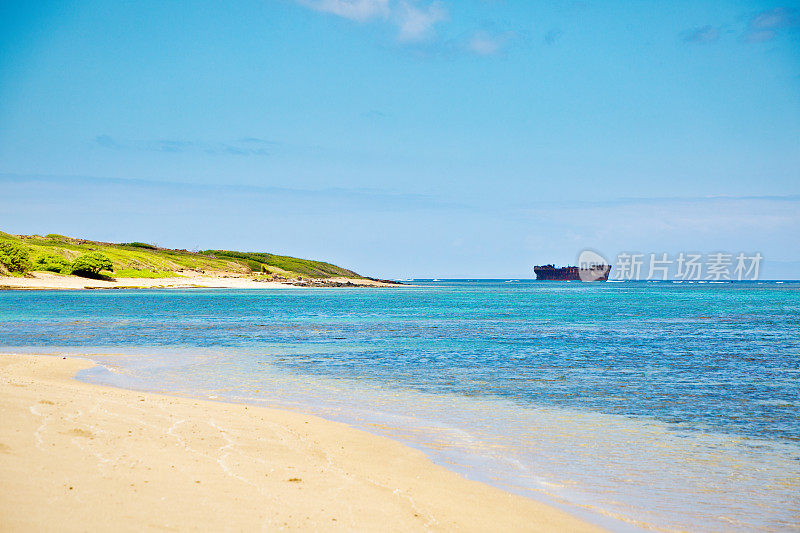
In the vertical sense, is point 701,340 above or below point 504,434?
above

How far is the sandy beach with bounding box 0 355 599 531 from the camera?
6.70 meters

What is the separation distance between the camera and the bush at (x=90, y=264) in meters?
111

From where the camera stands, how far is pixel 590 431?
41.1ft

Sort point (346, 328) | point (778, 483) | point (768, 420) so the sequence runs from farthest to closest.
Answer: point (346, 328) → point (768, 420) → point (778, 483)

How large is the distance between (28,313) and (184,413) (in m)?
44.0

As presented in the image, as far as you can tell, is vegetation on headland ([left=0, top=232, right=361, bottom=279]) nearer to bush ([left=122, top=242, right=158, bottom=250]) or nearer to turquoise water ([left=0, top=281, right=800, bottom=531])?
bush ([left=122, top=242, right=158, bottom=250])

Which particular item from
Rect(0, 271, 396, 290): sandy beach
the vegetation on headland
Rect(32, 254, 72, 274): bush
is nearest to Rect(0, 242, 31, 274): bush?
the vegetation on headland

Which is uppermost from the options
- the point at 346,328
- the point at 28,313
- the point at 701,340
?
the point at 701,340

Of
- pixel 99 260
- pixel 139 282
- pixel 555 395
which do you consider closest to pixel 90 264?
pixel 99 260

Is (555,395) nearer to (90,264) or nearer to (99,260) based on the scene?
→ (90,264)

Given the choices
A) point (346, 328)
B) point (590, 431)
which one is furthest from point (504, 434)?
point (346, 328)

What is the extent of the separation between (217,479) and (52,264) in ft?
387

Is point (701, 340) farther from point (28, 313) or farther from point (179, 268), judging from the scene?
point (179, 268)

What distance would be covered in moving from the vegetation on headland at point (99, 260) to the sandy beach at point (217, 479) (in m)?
103
